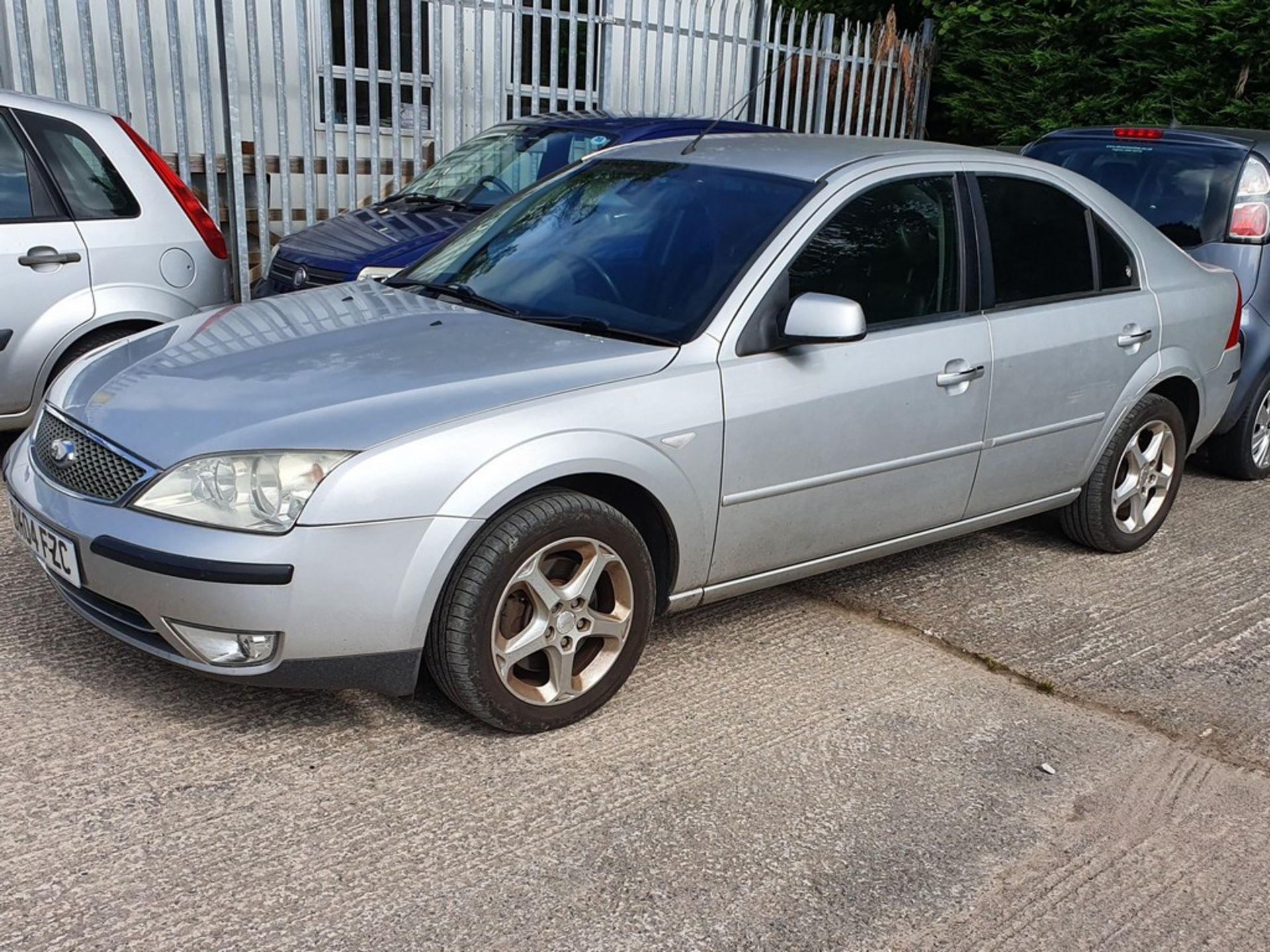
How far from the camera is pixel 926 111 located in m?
14.6

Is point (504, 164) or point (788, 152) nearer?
point (788, 152)

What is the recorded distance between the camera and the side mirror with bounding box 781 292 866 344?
143 inches

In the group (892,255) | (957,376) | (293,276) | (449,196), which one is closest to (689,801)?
(957,376)

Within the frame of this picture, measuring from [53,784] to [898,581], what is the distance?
307 cm

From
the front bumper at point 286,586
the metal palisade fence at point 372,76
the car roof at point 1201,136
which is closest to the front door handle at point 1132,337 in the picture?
the car roof at point 1201,136

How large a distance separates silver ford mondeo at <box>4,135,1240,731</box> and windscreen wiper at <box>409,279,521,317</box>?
14mm

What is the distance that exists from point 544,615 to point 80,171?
11.3 ft

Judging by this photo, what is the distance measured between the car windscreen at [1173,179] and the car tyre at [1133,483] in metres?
1.42

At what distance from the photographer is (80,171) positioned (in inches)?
216

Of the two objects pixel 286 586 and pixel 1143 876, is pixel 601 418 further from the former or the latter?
pixel 1143 876

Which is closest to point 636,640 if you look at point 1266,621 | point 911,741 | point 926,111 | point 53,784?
point 911,741

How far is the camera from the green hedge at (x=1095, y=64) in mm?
10695

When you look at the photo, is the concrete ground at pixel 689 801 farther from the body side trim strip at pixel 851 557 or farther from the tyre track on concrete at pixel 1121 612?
the body side trim strip at pixel 851 557

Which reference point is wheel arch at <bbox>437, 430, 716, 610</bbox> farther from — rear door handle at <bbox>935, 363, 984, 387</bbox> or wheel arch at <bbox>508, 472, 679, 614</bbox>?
rear door handle at <bbox>935, 363, 984, 387</bbox>
